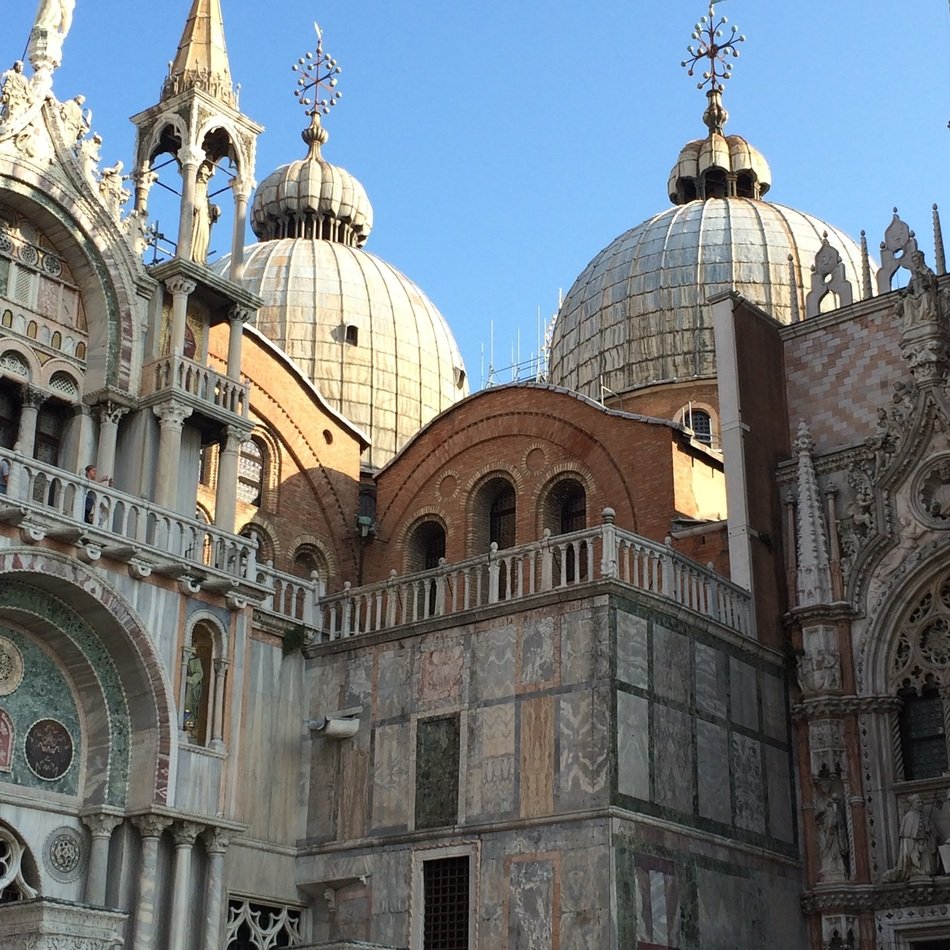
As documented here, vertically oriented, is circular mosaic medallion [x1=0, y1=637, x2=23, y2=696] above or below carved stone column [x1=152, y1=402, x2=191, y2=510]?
below

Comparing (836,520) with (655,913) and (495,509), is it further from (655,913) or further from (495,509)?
(495,509)

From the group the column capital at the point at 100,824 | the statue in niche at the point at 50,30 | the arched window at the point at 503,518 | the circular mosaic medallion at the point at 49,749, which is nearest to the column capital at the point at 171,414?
the circular mosaic medallion at the point at 49,749

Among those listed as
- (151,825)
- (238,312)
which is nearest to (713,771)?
(151,825)

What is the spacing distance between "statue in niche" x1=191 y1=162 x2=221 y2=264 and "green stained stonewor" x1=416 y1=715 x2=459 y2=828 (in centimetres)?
625

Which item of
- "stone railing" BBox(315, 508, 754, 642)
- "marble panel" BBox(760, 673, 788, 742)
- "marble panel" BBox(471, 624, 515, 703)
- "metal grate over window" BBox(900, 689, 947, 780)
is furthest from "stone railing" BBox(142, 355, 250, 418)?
"metal grate over window" BBox(900, 689, 947, 780)

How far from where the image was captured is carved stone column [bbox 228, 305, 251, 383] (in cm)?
1947

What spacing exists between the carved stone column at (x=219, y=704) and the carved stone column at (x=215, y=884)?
0.88 m

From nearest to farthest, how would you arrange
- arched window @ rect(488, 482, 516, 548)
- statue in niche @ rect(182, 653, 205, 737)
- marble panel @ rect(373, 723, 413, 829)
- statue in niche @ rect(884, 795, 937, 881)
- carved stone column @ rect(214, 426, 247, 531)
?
1. statue in niche @ rect(182, 653, 205, 737)
2. statue in niche @ rect(884, 795, 937, 881)
3. marble panel @ rect(373, 723, 413, 829)
4. carved stone column @ rect(214, 426, 247, 531)
5. arched window @ rect(488, 482, 516, 548)

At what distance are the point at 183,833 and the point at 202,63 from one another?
9.52m

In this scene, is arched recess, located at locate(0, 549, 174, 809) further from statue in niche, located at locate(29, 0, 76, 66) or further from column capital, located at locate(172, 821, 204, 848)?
statue in niche, located at locate(29, 0, 76, 66)

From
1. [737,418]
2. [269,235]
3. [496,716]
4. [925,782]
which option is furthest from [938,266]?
[269,235]

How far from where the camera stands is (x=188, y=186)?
19.5 meters

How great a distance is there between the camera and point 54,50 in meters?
18.6

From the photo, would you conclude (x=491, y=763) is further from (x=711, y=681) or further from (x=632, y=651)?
(x=711, y=681)
